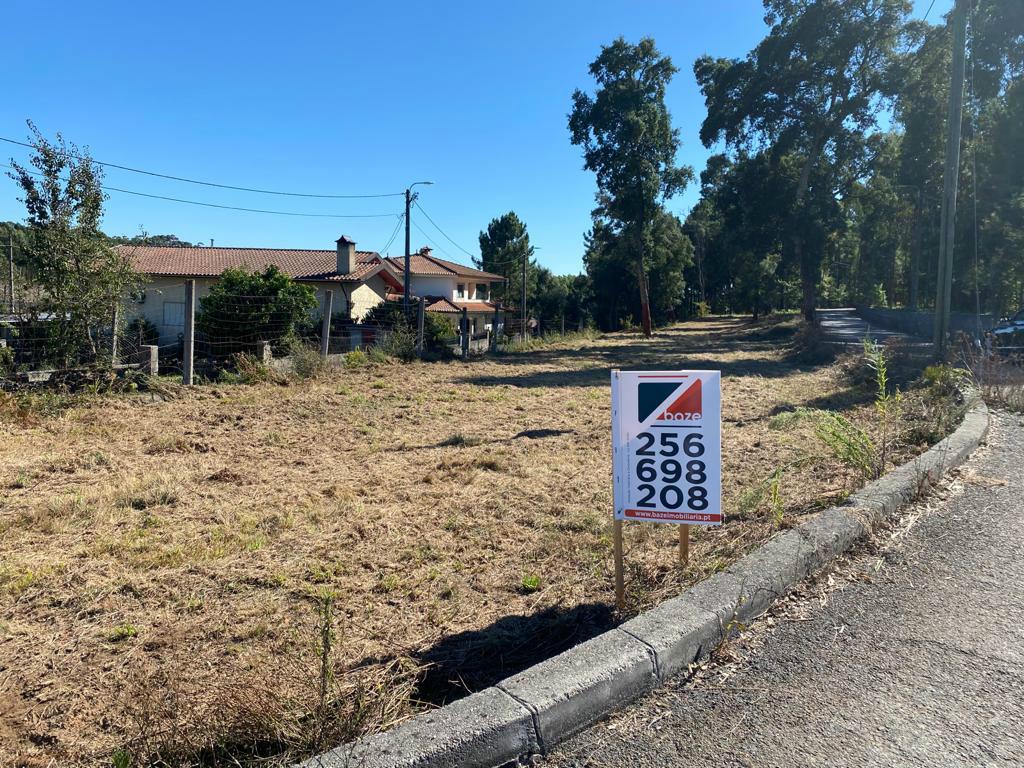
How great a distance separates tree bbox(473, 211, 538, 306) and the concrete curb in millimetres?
54276

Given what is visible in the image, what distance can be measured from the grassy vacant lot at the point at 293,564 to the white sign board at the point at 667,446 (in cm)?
46

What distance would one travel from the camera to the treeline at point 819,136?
87.1 ft

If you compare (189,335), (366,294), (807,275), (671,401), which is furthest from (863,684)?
(807,275)

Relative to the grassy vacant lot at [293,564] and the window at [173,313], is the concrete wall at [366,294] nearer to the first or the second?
the window at [173,313]

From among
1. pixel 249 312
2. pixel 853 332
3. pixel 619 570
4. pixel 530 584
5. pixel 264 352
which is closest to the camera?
pixel 619 570

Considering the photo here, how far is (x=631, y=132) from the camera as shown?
103 feet

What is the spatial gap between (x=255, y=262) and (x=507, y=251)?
101ft

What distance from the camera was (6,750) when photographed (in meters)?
2.28

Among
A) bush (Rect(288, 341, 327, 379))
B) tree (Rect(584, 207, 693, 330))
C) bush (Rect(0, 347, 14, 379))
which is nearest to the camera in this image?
bush (Rect(0, 347, 14, 379))

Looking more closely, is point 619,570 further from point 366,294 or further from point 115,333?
point 366,294

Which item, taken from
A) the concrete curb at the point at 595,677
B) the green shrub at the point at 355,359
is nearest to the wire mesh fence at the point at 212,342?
the green shrub at the point at 355,359

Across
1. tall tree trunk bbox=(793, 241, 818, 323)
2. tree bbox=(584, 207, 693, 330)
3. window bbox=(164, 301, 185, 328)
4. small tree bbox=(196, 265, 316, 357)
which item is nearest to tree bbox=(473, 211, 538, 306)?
tree bbox=(584, 207, 693, 330)

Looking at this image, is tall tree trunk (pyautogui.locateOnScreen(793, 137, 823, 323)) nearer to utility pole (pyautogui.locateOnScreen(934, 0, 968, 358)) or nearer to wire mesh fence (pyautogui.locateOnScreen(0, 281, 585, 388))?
wire mesh fence (pyautogui.locateOnScreen(0, 281, 585, 388))

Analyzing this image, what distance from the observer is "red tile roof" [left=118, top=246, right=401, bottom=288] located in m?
29.5
